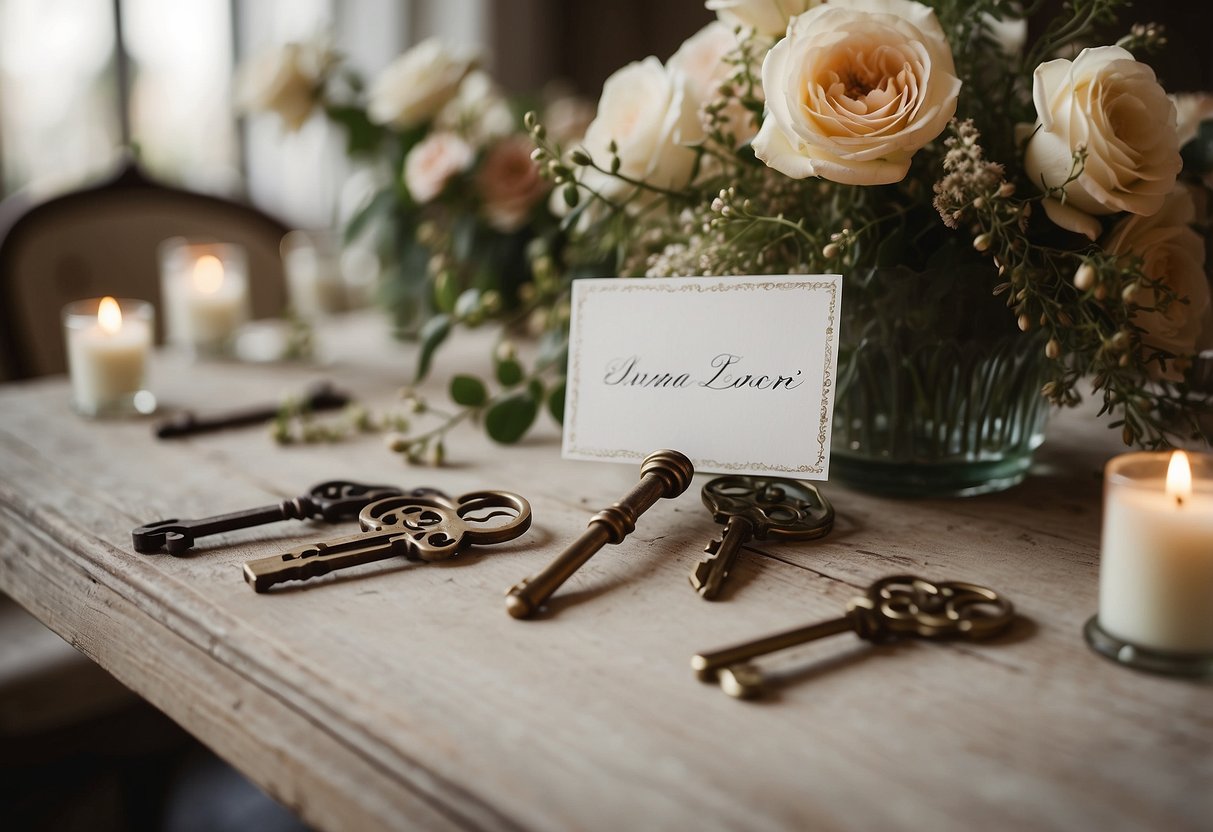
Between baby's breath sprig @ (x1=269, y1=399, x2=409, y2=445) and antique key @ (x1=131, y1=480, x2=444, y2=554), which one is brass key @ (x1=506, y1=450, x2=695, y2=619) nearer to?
antique key @ (x1=131, y1=480, x2=444, y2=554)

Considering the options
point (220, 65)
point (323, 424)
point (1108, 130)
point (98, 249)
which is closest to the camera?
point (1108, 130)

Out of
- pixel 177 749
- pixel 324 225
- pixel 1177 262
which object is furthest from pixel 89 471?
pixel 324 225

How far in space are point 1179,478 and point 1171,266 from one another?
289 mm

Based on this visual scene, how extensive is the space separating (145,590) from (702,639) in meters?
0.38

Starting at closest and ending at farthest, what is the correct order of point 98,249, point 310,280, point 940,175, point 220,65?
1. point 940,175
2. point 98,249
3. point 310,280
4. point 220,65

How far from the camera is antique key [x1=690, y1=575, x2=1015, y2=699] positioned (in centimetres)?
57

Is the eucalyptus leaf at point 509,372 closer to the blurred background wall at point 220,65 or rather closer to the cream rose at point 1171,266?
the cream rose at point 1171,266

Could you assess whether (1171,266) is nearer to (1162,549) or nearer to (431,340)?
(1162,549)

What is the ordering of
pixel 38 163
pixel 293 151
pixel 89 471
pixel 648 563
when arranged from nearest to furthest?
pixel 648 563
pixel 89 471
pixel 38 163
pixel 293 151

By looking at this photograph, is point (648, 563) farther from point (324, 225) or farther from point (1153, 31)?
point (324, 225)

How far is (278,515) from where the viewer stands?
2.67 ft

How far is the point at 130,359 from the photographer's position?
4.03ft

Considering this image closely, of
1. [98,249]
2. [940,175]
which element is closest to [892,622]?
[940,175]

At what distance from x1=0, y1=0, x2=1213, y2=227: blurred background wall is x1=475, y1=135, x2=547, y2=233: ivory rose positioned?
862 millimetres
